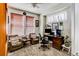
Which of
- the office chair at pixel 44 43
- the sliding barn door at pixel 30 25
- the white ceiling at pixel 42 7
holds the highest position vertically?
the white ceiling at pixel 42 7

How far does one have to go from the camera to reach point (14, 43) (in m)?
1.96

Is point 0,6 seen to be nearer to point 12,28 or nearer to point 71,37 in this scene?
point 12,28

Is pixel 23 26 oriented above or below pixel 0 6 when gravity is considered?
below

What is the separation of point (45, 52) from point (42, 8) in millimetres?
799

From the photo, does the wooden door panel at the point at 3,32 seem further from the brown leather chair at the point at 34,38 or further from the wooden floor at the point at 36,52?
the brown leather chair at the point at 34,38

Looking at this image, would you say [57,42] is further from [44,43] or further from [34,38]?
[34,38]

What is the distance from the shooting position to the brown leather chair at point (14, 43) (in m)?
1.92

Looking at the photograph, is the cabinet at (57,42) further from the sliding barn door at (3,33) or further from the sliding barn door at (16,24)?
the sliding barn door at (3,33)

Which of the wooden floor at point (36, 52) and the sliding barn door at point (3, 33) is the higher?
the sliding barn door at point (3, 33)

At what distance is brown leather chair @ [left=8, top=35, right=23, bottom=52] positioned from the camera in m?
1.92

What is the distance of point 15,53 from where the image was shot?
1.95m

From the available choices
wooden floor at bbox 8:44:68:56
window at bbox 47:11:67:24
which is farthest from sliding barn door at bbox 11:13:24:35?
window at bbox 47:11:67:24

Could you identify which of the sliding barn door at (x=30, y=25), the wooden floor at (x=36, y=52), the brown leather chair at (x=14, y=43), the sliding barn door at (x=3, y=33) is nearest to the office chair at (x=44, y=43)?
the wooden floor at (x=36, y=52)

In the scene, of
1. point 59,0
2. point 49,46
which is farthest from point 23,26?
point 59,0
